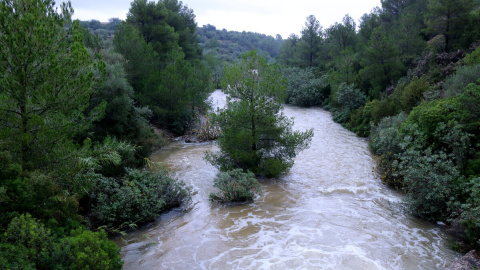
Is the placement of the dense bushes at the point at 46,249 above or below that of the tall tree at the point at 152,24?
below

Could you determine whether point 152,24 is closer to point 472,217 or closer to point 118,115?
point 118,115

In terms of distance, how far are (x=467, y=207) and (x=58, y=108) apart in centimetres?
942

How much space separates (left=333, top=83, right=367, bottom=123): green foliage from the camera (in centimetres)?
2503

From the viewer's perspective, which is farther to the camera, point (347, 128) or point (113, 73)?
point (347, 128)

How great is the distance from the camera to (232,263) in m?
6.89

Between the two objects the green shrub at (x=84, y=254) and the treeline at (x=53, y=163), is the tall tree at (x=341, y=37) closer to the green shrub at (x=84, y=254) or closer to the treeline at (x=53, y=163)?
the treeline at (x=53, y=163)

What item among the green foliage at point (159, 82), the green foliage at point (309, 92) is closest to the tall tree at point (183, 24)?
the green foliage at point (159, 82)

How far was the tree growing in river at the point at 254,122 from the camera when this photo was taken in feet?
40.7

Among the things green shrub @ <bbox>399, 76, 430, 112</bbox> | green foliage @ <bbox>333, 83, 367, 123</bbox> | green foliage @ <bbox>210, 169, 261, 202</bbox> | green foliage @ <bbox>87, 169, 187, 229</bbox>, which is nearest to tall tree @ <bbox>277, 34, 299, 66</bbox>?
green foliage @ <bbox>333, 83, 367, 123</bbox>

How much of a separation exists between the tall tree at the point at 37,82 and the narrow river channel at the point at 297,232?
3090 millimetres

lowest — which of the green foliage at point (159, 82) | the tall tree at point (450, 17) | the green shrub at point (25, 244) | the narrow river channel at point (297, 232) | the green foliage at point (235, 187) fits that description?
the narrow river channel at point (297, 232)

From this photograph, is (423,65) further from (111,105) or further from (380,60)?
(111,105)

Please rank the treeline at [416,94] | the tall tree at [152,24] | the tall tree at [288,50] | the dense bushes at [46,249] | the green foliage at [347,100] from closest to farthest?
the dense bushes at [46,249], the treeline at [416,94], the green foliage at [347,100], the tall tree at [152,24], the tall tree at [288,50]

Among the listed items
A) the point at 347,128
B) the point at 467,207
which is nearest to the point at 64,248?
the point at 467,207
